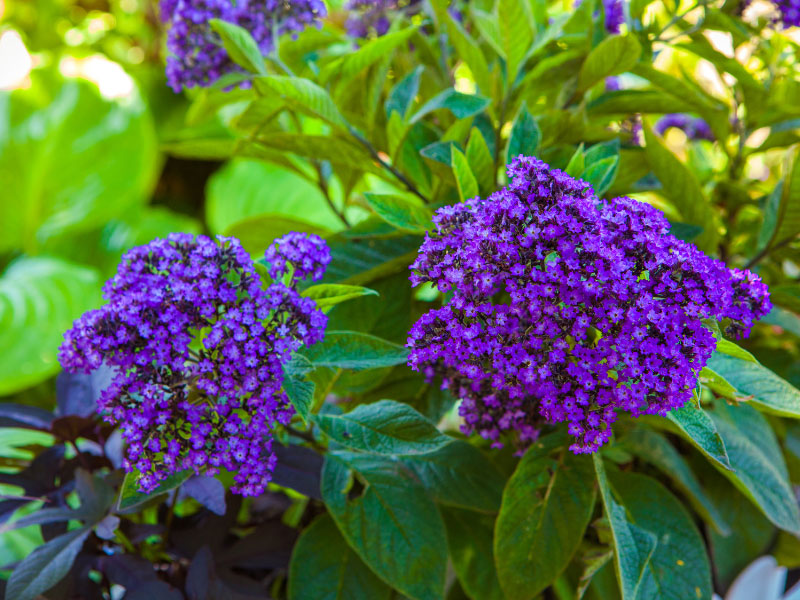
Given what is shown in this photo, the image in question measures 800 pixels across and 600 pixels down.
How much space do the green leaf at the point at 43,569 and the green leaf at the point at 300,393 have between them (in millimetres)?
208

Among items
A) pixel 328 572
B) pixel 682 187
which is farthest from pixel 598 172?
pixel 328 572

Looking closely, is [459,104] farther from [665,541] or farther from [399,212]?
[665,541]

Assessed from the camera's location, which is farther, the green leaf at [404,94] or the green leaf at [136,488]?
the green leaf at [404,94]

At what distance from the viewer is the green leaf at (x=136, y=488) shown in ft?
1.43

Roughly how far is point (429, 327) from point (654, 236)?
14 centimetres

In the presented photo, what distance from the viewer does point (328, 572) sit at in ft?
1.88

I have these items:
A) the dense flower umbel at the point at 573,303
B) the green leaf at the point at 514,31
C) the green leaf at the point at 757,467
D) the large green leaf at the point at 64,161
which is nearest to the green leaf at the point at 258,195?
the large green leaf at the point at 64,161

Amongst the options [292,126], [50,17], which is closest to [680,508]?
[292,126]

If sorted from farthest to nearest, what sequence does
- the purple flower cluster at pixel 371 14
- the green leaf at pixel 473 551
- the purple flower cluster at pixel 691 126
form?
the purple flower cluster at pixel 691 126 < the purple flower cluster at pixel 371 14 < the green leaf at pixel 473 551

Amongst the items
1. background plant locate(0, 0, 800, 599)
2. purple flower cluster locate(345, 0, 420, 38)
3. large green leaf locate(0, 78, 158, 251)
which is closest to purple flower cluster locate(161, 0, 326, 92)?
background plant locate(0, 0, 800, 599)

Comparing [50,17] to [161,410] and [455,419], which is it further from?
[161,410]

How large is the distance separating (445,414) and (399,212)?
9.5 inches

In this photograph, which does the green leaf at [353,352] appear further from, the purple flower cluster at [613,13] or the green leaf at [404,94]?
the purple flower cluster at [613,13]

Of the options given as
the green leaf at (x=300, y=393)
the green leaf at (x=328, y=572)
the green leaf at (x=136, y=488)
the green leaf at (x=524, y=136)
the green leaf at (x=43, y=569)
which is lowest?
the green leaf at (x=328, y=572)
